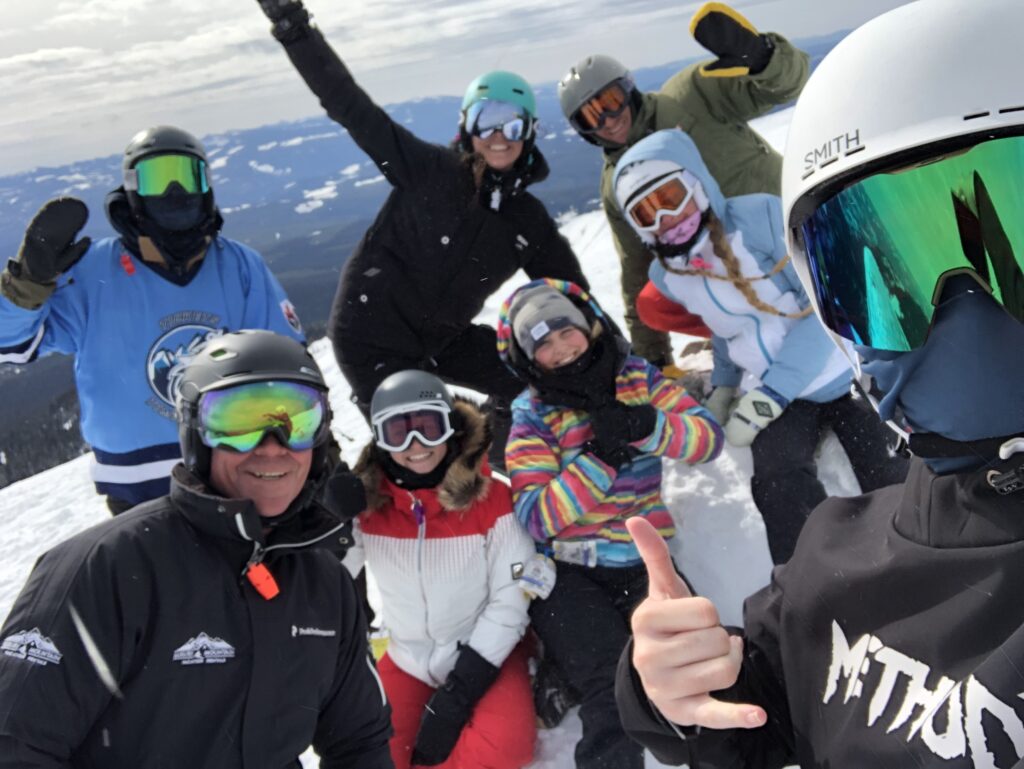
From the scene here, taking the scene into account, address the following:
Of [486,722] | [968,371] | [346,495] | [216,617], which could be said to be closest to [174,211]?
[346,495]

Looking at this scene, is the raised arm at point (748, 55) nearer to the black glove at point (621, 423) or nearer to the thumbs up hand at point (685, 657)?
the black glove at point (621, 423)

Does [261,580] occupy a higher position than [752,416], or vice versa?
[261,580]

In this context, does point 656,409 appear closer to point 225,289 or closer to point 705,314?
point 705,314

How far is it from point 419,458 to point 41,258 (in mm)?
1789

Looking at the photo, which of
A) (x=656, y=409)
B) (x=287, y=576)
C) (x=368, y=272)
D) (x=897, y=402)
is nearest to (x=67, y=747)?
(x=287, y=576)

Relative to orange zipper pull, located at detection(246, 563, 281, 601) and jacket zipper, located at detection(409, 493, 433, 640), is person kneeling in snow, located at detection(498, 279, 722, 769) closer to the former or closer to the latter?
jacket zipper, located at detection(409, 493, 433, 640)

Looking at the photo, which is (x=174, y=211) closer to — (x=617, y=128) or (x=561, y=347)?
(x=561, y=347)

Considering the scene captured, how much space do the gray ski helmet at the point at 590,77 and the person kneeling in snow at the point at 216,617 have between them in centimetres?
263

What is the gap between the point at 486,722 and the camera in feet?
9.76

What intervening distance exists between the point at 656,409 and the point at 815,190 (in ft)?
7.08

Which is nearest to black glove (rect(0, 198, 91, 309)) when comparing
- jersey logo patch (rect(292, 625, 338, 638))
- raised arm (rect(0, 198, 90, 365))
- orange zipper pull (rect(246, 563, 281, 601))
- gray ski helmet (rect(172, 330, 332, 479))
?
raised arm (rect(0, 198, 90, 365))

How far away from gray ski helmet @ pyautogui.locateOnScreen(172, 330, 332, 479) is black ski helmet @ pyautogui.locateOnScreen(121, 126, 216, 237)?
4.18 ft

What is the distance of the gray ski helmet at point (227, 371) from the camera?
2115 mm

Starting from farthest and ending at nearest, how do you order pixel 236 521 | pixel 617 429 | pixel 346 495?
pixel 617 429 → pixel 346 495 → pixel 236 521
